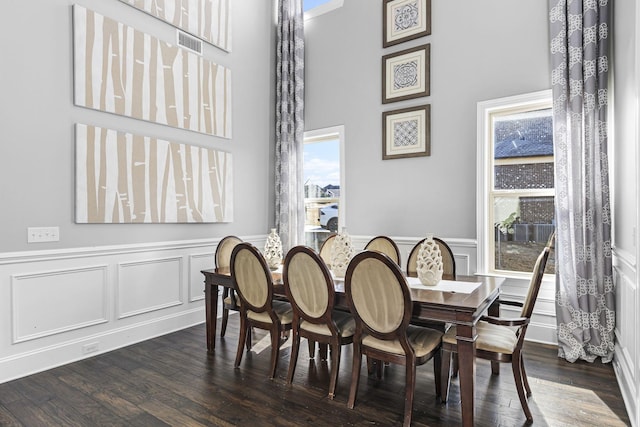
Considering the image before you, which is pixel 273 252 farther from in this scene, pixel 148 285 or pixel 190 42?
pixel 190 42

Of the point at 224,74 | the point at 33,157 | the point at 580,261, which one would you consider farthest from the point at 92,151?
the point at 580,261

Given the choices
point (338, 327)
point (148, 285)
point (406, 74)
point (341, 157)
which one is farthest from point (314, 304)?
point (406, 74)

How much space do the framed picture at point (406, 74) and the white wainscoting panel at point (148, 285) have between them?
10.0 ft

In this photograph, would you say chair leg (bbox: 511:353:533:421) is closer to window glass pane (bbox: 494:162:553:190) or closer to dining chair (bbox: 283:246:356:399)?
dining chair (bbox: 283:246:356:399)

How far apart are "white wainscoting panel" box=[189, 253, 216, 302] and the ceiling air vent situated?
231cm

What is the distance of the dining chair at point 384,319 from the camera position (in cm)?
209

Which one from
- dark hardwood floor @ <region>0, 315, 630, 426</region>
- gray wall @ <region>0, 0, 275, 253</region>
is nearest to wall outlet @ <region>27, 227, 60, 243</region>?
gray wall @ <region>0, 0, 275, 253</region>

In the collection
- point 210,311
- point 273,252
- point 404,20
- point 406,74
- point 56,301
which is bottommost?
point 210,311

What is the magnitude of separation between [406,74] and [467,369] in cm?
327

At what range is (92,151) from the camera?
328cm

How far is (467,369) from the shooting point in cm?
202

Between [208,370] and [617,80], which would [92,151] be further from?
[617,80]

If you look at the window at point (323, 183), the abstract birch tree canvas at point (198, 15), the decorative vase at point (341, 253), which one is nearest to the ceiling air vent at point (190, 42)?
the abstract birch tree canvas at point (198, 15)

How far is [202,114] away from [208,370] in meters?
2.76
